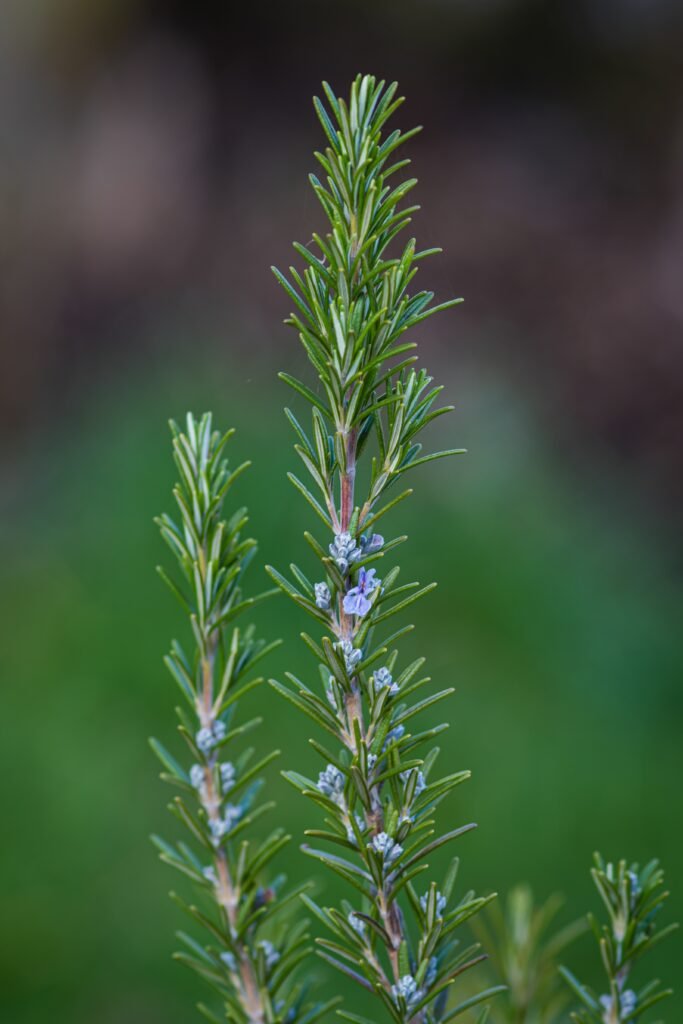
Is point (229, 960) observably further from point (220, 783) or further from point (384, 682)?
point (384, 682)

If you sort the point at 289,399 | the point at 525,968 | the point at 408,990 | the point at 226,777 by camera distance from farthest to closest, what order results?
the point at 289,399 → the point at 525,968 → the point at 226,777 → the point at 408,990

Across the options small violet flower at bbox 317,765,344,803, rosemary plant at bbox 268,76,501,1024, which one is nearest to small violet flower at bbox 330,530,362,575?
rosemary plant at bbox 268,76,501,1024

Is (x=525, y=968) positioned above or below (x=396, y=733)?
below

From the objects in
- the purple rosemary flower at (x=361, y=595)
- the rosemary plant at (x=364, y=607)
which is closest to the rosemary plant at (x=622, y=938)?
the rosemary plant at (x=364, y=607)

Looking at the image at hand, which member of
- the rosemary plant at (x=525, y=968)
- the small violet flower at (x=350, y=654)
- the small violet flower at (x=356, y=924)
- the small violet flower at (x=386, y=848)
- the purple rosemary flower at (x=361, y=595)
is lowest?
the rosemary plant at (x=525, y=968)

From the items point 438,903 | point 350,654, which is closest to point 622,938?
point 438,903

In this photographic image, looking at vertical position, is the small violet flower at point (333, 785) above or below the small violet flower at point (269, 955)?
above

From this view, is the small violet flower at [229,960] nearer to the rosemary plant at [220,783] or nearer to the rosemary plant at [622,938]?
the rosemary plant at [220,783]
